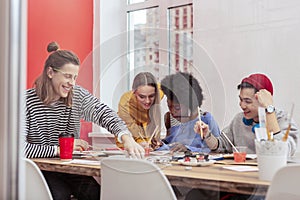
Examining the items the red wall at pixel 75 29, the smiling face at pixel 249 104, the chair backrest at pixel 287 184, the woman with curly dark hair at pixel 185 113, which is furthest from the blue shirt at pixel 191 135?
the chair backrest at pixel 287 184

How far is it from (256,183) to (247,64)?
0.67m

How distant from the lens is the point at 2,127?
0.48 metres

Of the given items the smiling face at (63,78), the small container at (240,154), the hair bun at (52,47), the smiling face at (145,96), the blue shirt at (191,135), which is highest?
the hair bun at (52,47)

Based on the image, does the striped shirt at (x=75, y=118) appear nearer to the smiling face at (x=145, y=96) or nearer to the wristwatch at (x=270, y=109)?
the smiling face at (x=145, y=96)

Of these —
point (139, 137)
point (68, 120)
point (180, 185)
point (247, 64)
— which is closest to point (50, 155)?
point (68, 120)

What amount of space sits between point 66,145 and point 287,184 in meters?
0.59

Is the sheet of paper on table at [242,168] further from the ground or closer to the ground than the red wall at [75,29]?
closer to the ground

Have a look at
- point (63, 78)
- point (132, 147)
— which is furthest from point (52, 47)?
point (132, 147)

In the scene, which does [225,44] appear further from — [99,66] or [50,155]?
[50,155]

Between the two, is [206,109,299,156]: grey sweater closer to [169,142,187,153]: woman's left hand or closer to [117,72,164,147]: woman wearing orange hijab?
[169,142,187,153]: woman's left hand

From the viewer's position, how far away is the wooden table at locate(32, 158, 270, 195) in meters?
0.86

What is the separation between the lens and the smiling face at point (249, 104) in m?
1.15

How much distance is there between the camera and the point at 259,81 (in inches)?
52.7

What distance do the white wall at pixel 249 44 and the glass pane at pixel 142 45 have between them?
0.74 ft
